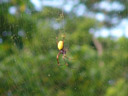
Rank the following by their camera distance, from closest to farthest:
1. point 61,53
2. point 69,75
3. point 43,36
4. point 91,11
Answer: point 61,53 < point 43,36 < point 69,75 < point 91,11

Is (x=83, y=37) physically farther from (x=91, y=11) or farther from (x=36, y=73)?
(x=36, y=73)

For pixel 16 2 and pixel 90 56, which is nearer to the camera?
pixel 16 2

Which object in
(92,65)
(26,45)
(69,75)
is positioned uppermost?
(26,45)

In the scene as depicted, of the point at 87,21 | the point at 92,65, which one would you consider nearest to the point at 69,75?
the point at 92,65

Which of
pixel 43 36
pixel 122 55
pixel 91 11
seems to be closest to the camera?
pixel 43 36

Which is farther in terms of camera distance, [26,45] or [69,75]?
[69,75]

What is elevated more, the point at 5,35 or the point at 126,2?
the point at 5,35

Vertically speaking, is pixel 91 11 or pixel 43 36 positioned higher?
pixel 43 36

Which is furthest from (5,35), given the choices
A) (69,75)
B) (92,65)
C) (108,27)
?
(108,27)

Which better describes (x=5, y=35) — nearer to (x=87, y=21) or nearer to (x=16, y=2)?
(x=16, y=2)
